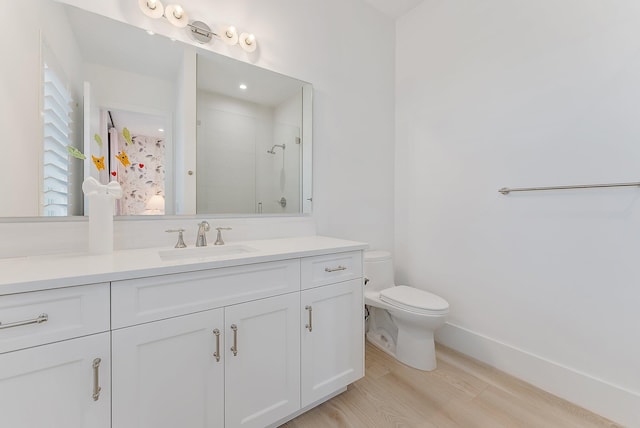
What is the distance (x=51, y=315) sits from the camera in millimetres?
744

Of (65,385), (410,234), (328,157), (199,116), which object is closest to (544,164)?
(410,234)

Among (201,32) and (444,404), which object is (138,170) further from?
(444,404)

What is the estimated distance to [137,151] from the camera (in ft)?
4.26

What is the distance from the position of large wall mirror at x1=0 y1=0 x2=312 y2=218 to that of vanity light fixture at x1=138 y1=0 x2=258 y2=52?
9 centimetres

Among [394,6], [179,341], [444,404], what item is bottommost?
[444,404]

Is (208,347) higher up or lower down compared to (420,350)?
higher up

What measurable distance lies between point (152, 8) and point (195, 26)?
0.20 metres

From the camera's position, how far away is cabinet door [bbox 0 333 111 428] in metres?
0.70

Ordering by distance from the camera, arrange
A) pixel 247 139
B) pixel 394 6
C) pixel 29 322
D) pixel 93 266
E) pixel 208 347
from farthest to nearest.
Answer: pixel 394 6 < pixel 247 139 < pixel 208 347 < pixel 93 266 < pixel 29 322

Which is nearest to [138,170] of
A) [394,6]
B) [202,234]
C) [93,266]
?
[202,234]

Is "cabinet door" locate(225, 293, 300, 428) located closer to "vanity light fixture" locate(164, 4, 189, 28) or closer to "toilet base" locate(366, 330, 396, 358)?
"toilet base" locate(366, 330, 396, 358)

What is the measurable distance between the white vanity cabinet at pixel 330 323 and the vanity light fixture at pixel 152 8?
1.41 m

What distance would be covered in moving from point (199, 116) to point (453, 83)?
5.80 ft

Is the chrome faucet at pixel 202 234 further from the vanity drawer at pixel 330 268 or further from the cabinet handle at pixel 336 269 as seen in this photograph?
the cabinet handle at pixel 336 269
